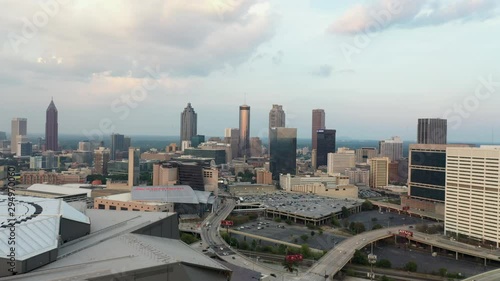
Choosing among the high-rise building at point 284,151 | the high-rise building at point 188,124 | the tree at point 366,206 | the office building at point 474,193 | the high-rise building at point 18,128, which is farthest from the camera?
the high-rise building at point 188,124

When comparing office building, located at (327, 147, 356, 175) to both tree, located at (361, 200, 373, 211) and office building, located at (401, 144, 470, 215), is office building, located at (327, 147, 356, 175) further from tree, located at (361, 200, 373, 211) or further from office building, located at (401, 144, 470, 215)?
office building, located at (401, 144, 470, 215)

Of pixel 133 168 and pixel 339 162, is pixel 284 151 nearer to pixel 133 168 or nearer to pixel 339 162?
pixel 339 162

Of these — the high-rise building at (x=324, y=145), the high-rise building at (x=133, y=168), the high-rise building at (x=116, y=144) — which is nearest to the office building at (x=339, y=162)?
the high-rise building at (x=324, y=145)

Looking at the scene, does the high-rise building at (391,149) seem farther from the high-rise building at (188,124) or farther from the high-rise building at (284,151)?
the high-rise building at (188,124)

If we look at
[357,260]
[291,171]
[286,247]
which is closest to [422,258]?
[357,260]

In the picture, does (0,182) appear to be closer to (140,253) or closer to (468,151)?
(140,253)

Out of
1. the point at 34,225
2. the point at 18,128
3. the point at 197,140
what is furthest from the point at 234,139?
the point at 34,225
